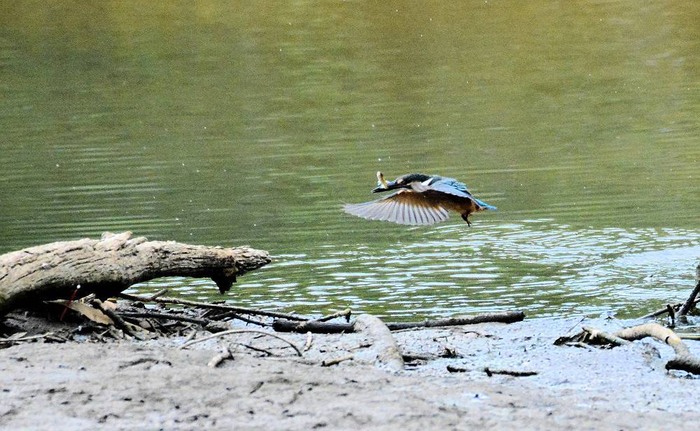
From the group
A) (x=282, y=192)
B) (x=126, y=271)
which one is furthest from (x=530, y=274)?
(x=282, y=192)

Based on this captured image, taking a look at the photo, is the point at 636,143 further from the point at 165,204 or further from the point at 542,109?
the point at 165,204

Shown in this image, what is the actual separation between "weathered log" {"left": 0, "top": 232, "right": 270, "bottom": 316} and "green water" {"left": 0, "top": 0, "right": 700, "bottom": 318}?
1.21m

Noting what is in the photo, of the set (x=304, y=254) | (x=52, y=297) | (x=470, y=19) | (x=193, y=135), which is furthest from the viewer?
(x=470, y=19)

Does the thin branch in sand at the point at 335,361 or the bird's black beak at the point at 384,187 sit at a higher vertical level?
the bird's black beak at the point at 384,187

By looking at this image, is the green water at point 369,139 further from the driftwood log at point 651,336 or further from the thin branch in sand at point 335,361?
the thin branch in sand at point 335,361

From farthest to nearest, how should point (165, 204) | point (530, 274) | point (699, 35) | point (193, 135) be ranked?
point (699, 35)
point (193, 135)
point (165, 204)
point (530, 274)

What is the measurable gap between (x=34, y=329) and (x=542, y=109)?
1159 cm

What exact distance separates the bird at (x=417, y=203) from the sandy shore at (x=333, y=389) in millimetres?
877

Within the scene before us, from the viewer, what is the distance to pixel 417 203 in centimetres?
779

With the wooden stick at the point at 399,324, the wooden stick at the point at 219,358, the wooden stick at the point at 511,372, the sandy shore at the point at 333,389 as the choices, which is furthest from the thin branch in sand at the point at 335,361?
the wooden stick at the point at 399,324

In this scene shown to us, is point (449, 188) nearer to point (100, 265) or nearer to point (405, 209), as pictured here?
point (405, 209)

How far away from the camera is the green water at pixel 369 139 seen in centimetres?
955

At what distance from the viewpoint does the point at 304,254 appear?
33.7 feet

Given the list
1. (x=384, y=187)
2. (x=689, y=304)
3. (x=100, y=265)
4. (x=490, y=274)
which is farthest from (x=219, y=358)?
(x=490, y=274)
